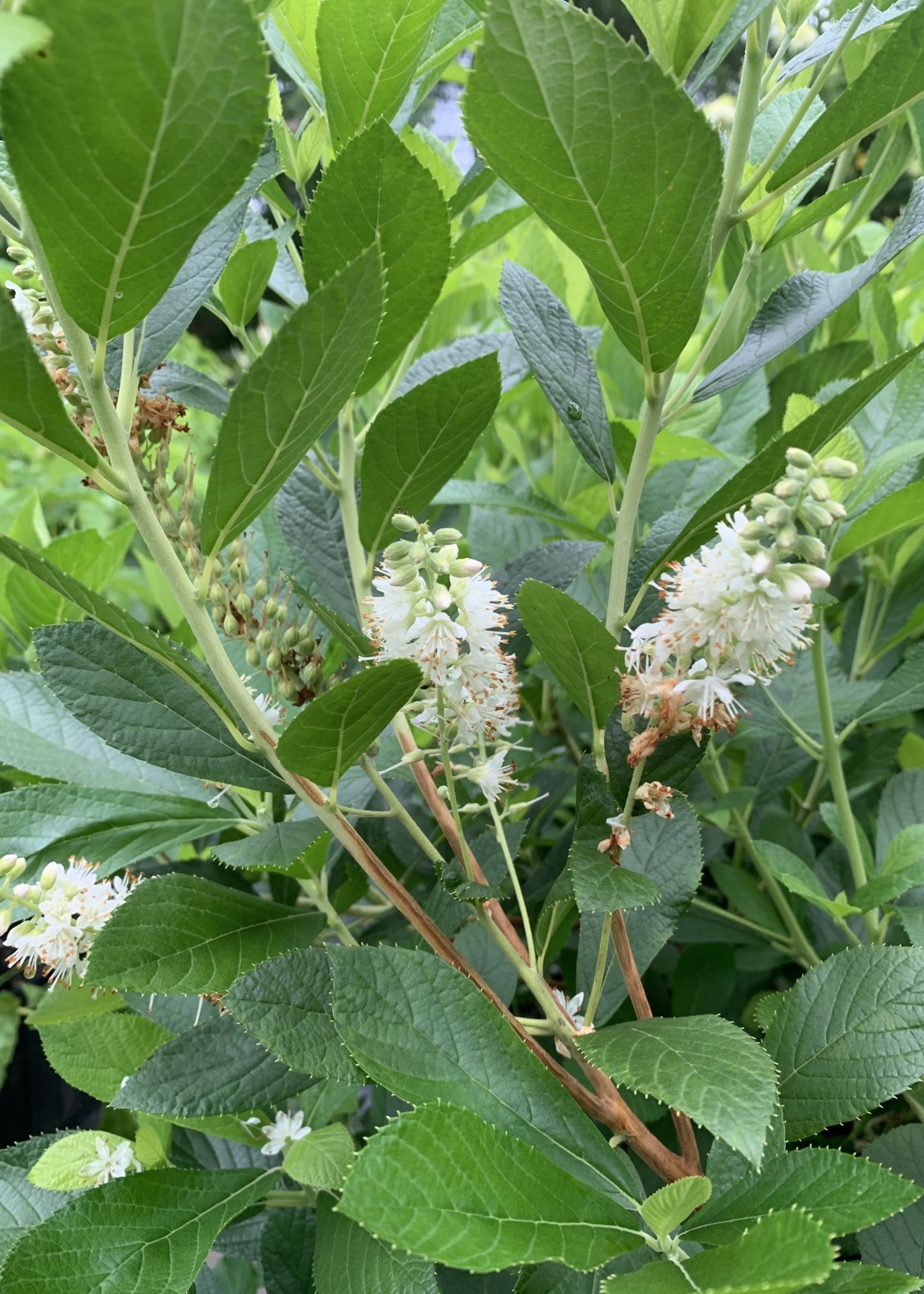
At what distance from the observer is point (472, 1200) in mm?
475

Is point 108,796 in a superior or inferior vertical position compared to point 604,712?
inferior

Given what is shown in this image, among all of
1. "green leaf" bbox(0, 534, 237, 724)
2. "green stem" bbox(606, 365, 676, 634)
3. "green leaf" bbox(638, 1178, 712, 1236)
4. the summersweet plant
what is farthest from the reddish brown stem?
"green leaf" bbox(0, 534, 237, 724)

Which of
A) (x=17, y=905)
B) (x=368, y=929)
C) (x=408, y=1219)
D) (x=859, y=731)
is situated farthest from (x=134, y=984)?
(x=859, y=731)

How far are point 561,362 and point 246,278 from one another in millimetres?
330

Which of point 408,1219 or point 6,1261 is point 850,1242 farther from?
point 6,1261

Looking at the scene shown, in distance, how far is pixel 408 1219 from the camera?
17.6 inches

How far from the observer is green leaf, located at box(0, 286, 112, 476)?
46 centimetres

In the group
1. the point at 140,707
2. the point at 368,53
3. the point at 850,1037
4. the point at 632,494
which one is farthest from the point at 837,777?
the point at 368,53

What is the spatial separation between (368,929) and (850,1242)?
536 millimetres

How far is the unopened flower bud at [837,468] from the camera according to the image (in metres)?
0.51

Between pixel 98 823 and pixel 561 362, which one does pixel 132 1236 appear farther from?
pixel 561 362

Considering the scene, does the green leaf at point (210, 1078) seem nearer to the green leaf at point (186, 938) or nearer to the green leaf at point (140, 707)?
the green leaf at point (186, 938)

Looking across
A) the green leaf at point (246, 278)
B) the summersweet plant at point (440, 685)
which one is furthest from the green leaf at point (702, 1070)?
the green leaf at point (246, 278)

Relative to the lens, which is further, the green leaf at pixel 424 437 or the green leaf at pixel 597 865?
the green leaf at pixel 424 437
